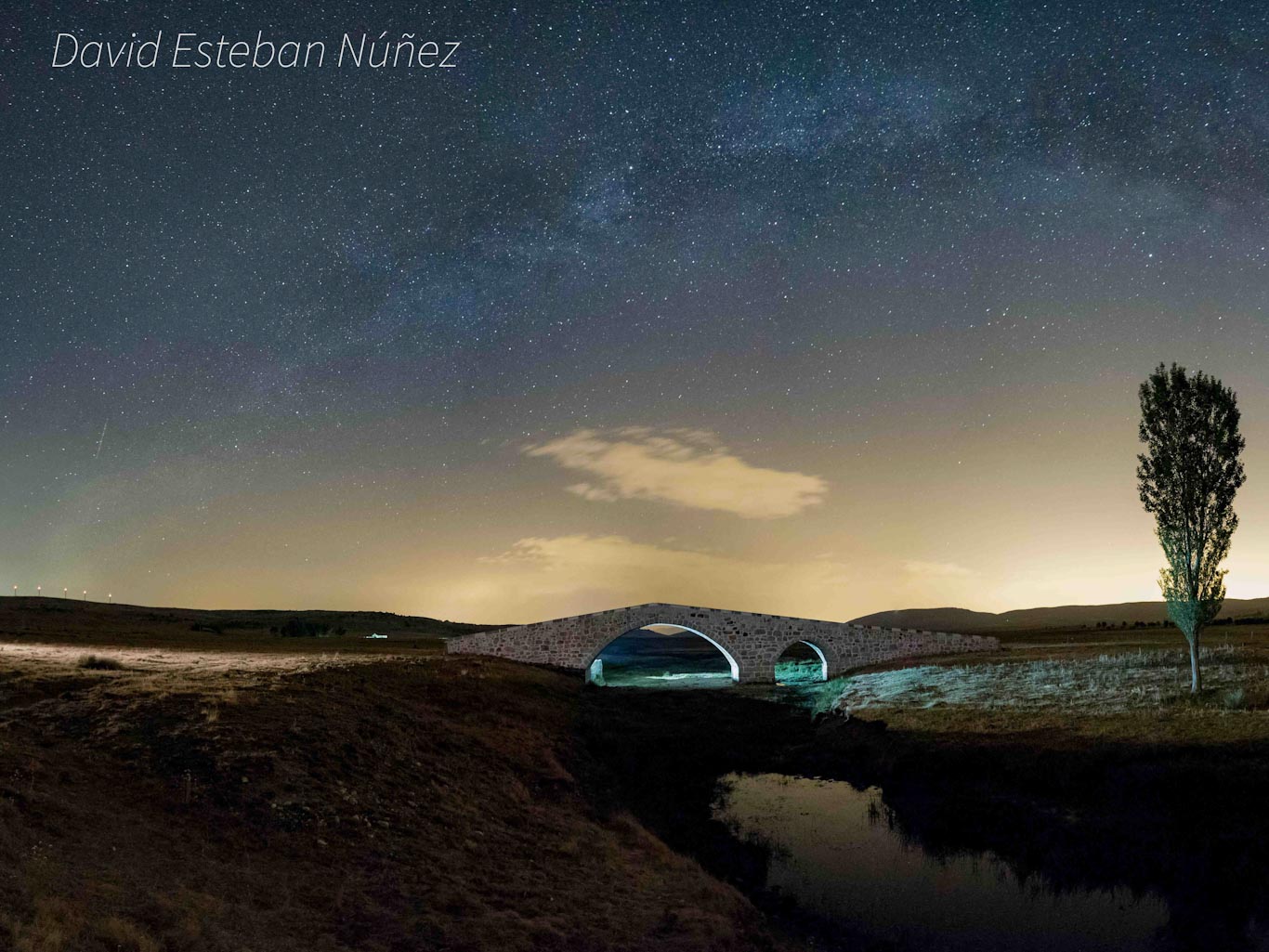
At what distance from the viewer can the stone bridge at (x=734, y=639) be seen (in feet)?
191

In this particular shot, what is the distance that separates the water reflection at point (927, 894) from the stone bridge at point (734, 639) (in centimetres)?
3437

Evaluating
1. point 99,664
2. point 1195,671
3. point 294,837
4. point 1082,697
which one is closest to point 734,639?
point 1082,697

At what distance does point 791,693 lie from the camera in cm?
5116

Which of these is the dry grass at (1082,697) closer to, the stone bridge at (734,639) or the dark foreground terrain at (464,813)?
the dark foreground terrain at (464,813)

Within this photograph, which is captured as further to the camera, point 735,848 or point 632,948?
point 735,848

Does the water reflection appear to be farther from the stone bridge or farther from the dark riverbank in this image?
the stone bridge

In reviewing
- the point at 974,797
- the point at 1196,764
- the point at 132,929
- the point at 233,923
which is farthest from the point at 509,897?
the point at 1196,764

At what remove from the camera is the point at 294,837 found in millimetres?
14875

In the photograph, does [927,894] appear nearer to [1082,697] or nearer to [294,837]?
[294,837]

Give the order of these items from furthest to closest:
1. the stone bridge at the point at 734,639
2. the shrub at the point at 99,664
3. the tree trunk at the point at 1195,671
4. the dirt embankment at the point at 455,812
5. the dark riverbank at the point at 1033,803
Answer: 1. the stone bridge at the point at 734,639
2. the tree trunk at the point at 1195,671
3. the shrub at the point at 99,664
4. the dark riverbank at the point at 1033,803
5. the dirt embankment at the point at 455,812

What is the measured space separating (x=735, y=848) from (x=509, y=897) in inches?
317

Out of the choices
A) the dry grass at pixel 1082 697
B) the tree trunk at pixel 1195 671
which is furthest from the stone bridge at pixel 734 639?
the tree trunk at pixel 1195 671

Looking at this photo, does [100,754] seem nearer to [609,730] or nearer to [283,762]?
[283,762]

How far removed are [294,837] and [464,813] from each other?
4.68 meters
